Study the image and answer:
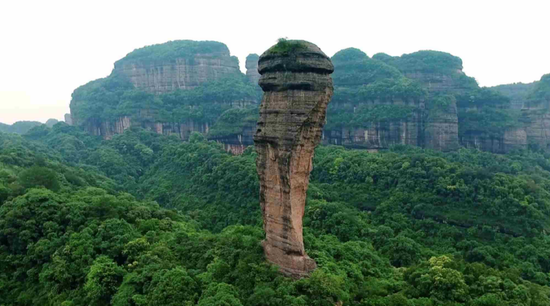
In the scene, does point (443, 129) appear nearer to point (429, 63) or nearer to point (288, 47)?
point (429, 63)

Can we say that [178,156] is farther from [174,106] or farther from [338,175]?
[174,106]

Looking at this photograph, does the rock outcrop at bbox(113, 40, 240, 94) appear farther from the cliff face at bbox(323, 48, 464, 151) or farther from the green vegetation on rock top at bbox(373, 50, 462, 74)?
the green vegetation on rock top at bbox(373, 50, 462, 74)

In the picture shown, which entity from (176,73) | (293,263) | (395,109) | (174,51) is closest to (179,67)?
(176,73)

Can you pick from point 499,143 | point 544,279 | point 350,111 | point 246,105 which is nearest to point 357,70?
point 350,111

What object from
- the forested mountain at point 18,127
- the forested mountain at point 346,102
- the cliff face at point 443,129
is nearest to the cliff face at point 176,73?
the forested mountain at point 346,102

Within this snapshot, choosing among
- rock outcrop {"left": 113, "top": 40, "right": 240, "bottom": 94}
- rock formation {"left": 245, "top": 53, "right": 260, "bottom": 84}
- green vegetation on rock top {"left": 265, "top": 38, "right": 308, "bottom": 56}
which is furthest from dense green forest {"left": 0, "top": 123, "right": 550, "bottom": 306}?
rock formation {"left": 245, "top": 53, "right": 260, "bottom": 84}

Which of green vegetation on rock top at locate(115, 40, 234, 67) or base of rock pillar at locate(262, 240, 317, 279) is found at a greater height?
green vegetation on rock top at locate(115, 40, 234, 67)
